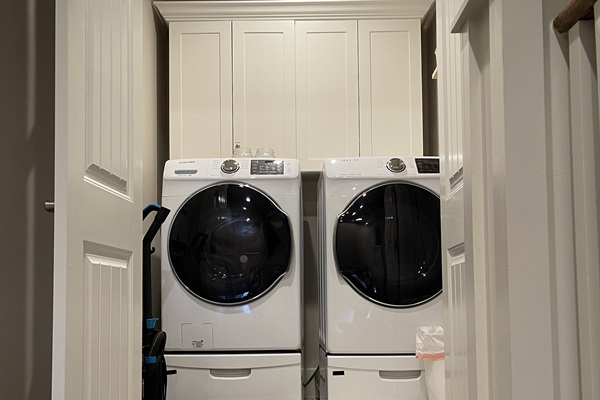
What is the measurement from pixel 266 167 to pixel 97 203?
1.40m

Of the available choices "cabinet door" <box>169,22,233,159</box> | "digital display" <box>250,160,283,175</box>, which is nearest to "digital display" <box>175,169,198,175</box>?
"digital display" <box>250,160,283,175</box>

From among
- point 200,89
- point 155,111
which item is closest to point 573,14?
point 200,89

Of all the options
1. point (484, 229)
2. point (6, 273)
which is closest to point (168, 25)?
point (6, 273)

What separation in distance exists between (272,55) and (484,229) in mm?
2467

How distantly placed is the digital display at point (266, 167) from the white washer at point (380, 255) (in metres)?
0.20

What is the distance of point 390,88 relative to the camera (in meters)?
3.36

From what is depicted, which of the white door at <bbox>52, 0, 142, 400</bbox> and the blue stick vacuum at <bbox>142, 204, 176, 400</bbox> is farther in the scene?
the blue stick vacuum at <bbox>142, 204, 176, 400</bbox>

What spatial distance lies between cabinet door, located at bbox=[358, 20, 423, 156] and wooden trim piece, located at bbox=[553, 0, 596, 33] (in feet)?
7.96

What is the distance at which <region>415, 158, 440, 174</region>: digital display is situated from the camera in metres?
2.80

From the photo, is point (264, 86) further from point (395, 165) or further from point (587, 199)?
point (587, 199)

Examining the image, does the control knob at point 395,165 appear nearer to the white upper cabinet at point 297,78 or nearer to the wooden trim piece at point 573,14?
the white upper cabinet at point 297,78

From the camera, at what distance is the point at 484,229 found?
3.49 feet

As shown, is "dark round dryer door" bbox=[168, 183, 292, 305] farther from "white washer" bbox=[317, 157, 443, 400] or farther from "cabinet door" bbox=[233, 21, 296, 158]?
"cabinet door" bbox=[233, 21, 296, 158]

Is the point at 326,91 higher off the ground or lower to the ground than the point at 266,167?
higher
